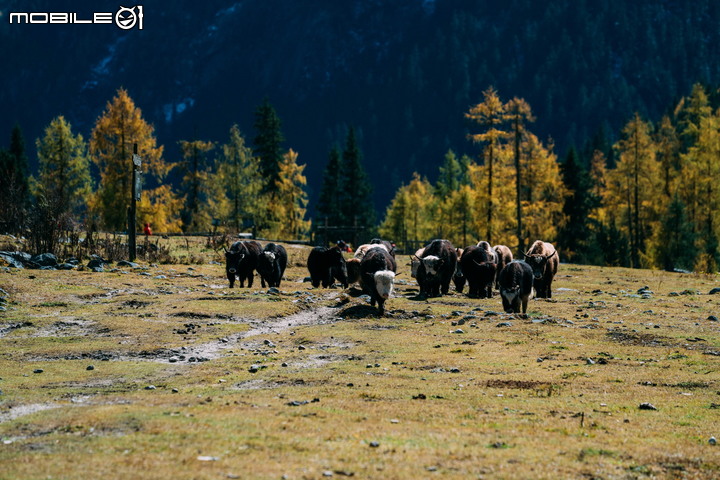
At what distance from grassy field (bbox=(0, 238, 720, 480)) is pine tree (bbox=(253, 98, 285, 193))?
6062cm

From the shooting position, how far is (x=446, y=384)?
14.1 meters

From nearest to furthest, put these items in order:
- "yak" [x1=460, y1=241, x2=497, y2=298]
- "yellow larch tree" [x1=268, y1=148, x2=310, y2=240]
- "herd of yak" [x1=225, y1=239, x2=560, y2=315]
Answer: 1. "herd of yak" [x1=225, y1=239, x2=560, y2=315]
2. "yak" [x1=460, y1=241, x2=497, y2=298]
3. "yellow larch tree" [x1=268, y1=148, x2=310, y2=240]

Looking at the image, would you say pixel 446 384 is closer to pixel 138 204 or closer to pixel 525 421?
pixel 525 421

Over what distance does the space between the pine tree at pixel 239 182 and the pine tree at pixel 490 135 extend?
1177 inches

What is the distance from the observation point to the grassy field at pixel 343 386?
28.9 feet

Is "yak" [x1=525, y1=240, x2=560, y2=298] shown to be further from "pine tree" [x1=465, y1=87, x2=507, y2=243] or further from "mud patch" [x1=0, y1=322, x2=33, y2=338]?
"pine tree" [x1=465, y1=87, x2=507, y2=243]

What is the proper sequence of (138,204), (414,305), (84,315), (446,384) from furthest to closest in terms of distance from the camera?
1. (138,204)
2. (414,305)
3. (84,315)
4. (446,384)

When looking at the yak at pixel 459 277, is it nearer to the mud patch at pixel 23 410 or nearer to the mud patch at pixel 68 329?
the mud patch at pixel 68 329

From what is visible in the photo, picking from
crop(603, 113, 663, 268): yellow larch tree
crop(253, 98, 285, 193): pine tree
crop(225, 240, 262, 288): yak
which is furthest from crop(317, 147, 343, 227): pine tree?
crop(225, 240, 262, 288): yak

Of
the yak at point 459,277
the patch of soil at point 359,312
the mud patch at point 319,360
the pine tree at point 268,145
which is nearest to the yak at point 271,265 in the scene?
the yak at point 459,277

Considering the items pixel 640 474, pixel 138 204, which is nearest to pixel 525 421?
pixel 640 474

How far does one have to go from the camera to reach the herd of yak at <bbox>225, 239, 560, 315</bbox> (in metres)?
24.5

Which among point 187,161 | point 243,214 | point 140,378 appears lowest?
point 140,378

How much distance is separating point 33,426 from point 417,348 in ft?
33.3
